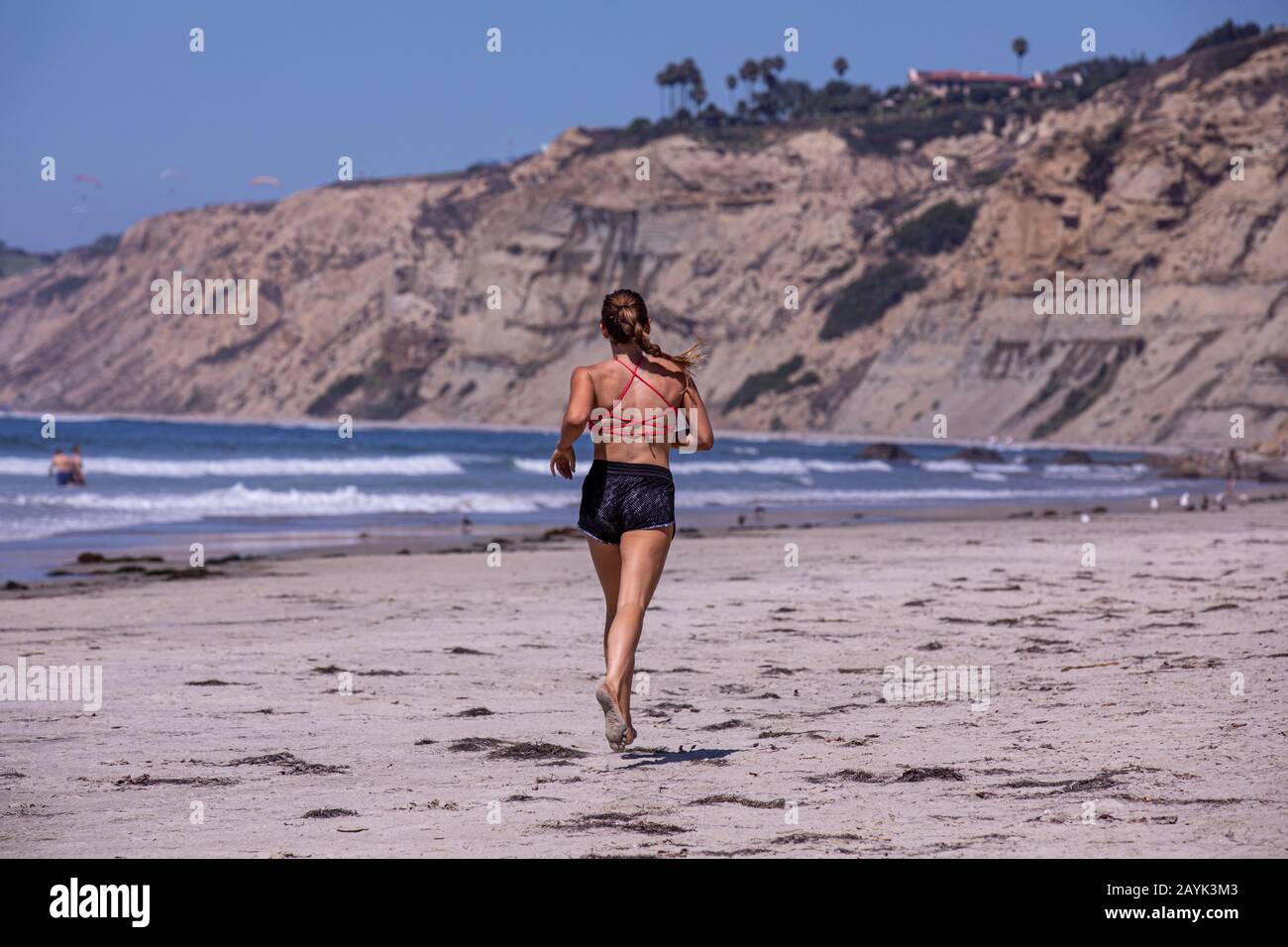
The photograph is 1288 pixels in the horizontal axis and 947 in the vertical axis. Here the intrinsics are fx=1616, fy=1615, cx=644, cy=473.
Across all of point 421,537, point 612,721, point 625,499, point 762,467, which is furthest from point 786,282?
point 612,721

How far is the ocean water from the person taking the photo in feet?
87.7

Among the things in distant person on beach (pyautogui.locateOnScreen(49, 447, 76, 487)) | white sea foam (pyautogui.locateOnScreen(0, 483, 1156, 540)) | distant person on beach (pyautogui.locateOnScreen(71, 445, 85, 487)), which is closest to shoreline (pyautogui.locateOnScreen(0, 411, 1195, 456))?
white sea foam (pyautogui.locateOnScreen(0, 483, 1156, 540))

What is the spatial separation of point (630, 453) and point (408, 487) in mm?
31566

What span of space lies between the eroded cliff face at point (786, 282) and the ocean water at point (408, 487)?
12.5m

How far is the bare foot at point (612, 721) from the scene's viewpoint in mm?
6715

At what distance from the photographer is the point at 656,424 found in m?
7.01

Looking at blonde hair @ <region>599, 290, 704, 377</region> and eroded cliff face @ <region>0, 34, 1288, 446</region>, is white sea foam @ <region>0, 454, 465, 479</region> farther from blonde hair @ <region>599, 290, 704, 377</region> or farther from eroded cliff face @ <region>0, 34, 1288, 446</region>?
blonde hair @ <region>599, 290, 704, 377</region>

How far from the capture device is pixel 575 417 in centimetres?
684

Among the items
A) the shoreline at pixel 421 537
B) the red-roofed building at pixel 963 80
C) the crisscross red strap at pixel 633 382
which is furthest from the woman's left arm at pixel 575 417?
the red-roofed building at pixel 963 80

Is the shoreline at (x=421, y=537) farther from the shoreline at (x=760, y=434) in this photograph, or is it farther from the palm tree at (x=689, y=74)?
the palm tree at (x=689, y=74)
